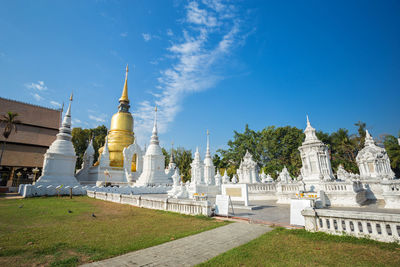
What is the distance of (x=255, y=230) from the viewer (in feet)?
20.4

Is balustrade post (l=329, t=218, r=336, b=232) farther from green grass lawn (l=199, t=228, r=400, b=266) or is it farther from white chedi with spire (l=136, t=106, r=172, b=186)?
white chedi with spire (l=136, t=106, r=172, b=186)

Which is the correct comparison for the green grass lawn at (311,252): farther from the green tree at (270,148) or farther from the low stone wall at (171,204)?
the green tree at (270,148)

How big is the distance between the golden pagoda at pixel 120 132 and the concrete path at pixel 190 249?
30.8m

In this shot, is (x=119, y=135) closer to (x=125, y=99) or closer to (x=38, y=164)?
(x=125, y=99)

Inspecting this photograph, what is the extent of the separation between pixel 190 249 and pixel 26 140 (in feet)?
122

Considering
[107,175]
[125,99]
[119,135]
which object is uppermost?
[125,99]

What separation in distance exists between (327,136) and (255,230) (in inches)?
1786

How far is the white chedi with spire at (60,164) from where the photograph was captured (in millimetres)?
20984

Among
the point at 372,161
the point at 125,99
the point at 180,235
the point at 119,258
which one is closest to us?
the point at 119,258

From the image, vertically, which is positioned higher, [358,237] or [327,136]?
[327,136]

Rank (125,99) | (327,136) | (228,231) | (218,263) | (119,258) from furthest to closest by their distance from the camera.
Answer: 1. (327,136)
2. (125,99)
3. (228,231)
4. (119,258)
5. (218,263)

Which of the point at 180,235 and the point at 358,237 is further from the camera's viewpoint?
the point at 180,235

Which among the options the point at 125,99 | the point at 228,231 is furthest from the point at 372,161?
the point at 125,99

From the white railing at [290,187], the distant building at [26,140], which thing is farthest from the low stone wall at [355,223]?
the distant building at [26,140]
